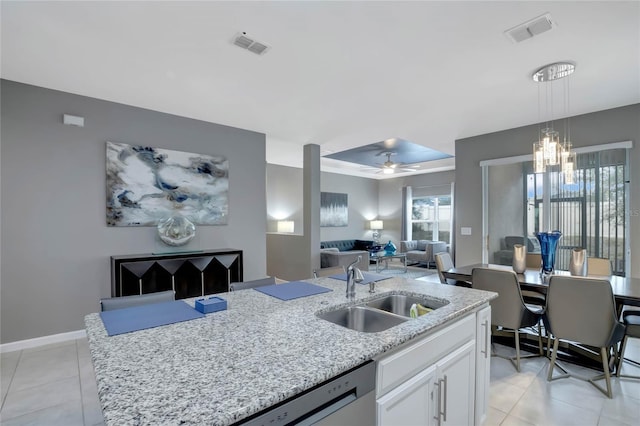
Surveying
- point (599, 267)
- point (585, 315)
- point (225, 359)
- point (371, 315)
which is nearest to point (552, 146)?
point (599, 267)

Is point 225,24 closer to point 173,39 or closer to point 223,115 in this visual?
point 173,39

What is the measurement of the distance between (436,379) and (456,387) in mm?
263

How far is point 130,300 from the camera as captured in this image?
5.79ft

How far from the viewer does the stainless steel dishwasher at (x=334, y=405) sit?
0.84m

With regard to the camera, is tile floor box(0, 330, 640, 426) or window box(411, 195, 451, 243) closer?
tile floor box(0, 330, 640, 426)

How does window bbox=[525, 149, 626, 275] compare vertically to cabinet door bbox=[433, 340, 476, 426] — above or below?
above

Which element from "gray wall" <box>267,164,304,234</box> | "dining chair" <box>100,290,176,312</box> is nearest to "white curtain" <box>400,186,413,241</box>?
"gray wall" <box>267,164,304,234</box>

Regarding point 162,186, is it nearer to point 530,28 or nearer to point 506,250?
point 530,28

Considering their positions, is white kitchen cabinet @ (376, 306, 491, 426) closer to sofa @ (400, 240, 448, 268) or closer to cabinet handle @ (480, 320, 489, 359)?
cabinet handle @ (480, 320, 489, 359)

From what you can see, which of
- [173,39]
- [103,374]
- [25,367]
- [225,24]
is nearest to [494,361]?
[103,374]

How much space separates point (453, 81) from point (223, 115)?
9.29ft

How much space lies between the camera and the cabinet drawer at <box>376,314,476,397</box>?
3.82ft

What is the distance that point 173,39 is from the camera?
2379 mm

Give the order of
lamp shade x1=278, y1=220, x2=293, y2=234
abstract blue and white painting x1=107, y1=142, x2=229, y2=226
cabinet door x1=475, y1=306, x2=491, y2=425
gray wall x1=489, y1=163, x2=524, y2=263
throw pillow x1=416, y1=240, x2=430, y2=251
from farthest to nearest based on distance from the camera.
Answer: throw pillow x1=416, y1=240, x2=430, y2=251
lamp shade x1=278, y1=220, x2=293, y2=234
gray wall x1=489, y1=163, x2=524, y2=263
abstract blue and white painting x1=107, y1=142, x2=229, y2=226
cabinet door x1=475, y1=306, x2=491, y2=425
